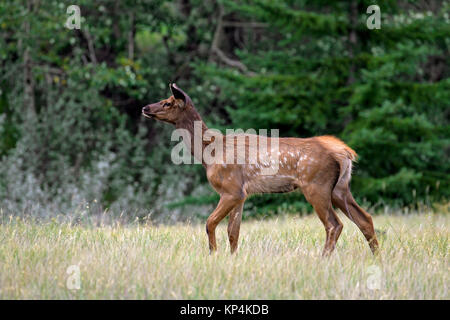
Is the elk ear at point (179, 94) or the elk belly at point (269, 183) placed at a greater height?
the elk ear at point (179, 94)

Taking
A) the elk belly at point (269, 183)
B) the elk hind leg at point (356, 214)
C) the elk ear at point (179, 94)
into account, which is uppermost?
the elk ear at point (179, 94)

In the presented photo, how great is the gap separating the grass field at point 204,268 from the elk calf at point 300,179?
0.91 ft

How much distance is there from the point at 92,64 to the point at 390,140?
6.60 meters

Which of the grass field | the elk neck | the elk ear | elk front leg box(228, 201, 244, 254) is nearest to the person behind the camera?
the grass field

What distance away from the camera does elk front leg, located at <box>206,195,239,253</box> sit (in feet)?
19.7

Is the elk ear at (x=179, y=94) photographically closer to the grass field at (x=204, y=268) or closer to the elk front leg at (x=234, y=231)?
the elk front leg at (x=234, y=231)

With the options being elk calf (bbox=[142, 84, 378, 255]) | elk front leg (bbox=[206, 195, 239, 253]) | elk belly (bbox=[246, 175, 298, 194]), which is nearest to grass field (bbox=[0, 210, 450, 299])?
elk front leg (bbox=[206, 195, 239, 253])

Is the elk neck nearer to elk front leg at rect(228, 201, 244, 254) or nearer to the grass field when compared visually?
elk front leg at rect(228, 201, 244, 254)

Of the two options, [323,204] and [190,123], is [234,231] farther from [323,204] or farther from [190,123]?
[190,123]

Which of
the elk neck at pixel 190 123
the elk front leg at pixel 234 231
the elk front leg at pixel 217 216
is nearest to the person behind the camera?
the elk front leg at pixel 217 216

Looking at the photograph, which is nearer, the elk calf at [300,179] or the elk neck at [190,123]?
the elk calf at [300,179]

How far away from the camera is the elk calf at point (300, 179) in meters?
6.16

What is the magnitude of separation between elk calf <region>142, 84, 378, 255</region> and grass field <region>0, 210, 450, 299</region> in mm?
277

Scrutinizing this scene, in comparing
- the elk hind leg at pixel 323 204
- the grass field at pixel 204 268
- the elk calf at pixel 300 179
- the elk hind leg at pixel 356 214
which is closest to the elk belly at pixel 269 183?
the elk calf at pixel 300 179
